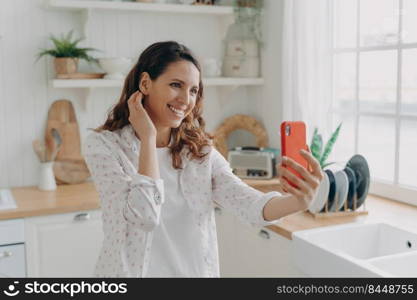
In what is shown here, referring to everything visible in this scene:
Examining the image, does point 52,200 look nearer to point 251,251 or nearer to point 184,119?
point 251,251

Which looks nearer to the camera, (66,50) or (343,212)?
(343,212)

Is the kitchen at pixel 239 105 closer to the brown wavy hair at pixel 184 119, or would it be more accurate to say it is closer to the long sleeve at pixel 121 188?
the brown wavy hair at pixel 184 119

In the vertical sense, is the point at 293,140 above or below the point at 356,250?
above

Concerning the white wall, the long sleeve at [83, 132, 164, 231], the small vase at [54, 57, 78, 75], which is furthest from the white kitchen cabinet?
the small vase at [54, 57, 78, 75]

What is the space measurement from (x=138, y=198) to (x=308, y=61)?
1.81m

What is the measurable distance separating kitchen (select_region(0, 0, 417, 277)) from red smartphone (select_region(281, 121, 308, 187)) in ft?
2.48

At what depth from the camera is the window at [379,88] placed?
2670 mm

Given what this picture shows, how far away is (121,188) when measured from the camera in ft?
5.03

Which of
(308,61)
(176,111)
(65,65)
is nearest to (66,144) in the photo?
(65,65)

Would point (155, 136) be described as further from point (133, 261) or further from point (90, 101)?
point (90, 101)

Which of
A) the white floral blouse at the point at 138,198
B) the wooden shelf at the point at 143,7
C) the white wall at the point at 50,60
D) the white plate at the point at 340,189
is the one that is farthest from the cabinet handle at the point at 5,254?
the white plate at the point at 340,189

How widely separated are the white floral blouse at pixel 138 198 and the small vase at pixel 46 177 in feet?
5.00

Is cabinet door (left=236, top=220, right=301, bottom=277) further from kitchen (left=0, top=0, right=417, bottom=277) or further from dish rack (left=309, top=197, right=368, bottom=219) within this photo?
dish rack (left=309, top=197, right=368, bottom=219)

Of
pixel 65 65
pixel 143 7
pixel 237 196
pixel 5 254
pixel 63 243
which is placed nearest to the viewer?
pixel 237 196
